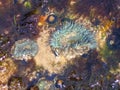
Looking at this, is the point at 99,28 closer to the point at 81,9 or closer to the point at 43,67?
the point at 81,9

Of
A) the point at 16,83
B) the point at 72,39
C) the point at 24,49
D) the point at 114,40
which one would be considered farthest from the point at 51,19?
the point at 16,83

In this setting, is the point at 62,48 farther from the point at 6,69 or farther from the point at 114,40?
the point at 6,69

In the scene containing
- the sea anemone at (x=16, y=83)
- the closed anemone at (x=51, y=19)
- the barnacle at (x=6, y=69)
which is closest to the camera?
the sea anemone at (x=16, y=83)

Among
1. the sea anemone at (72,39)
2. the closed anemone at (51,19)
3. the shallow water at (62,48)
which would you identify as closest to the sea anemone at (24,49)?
the shallow water at (62,48)

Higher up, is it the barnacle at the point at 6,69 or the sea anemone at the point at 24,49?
the sea anemone at the point at 24,49

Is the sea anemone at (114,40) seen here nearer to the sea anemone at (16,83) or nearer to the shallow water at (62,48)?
the shallow water at (62,48)

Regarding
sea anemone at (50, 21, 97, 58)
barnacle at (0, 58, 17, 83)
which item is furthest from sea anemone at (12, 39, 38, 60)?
sea anemone at (50, 21, 97, 58)

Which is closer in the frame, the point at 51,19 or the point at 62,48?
the point at 62,48

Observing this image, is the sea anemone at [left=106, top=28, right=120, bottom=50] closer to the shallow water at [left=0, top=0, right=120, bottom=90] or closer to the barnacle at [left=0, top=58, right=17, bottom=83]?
the shallow water at [left=0, top=0, right=120, bottom=90]
